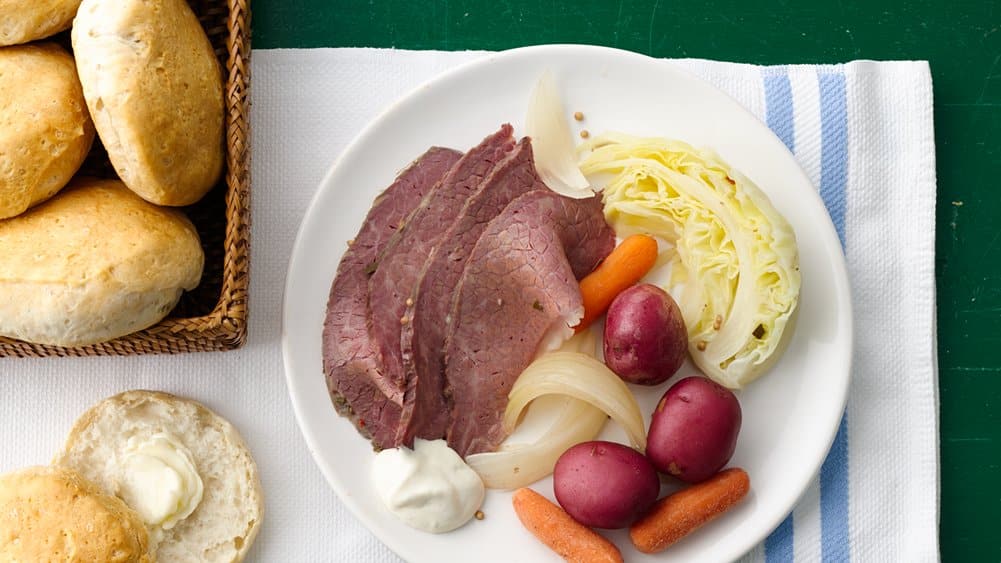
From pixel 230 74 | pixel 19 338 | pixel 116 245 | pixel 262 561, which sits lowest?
pixel 262 561

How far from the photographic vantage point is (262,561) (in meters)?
2.52

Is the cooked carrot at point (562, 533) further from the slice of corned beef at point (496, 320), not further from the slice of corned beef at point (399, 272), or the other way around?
the slice of corned beef at point (399, 272)

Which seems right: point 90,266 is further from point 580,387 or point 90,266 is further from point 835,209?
point 835,209

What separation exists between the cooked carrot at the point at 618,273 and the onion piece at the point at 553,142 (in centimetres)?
18

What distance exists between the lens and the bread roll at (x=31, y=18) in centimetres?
207

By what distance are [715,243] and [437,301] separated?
0.73m

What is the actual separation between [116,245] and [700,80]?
1.53 m

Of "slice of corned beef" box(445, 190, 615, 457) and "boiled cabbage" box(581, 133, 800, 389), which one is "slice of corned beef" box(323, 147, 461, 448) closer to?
"slice of corned beef" box(445, 190, 615, 457)

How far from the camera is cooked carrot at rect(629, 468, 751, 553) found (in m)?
2.36

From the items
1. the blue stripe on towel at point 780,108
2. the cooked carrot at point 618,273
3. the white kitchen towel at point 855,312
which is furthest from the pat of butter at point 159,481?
the blue stripe on towel at point 780,108

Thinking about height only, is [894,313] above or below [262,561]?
above

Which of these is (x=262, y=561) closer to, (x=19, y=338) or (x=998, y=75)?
(x=19, y=338)

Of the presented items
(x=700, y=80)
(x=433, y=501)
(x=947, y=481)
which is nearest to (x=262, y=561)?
(x=433, y=501)

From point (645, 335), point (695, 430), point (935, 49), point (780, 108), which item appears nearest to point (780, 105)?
point (780, 108)
